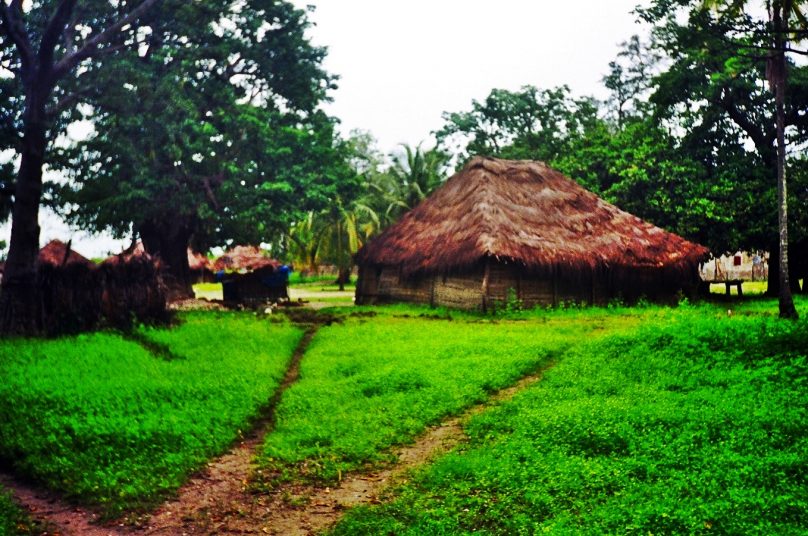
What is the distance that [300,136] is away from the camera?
23797 millimetres

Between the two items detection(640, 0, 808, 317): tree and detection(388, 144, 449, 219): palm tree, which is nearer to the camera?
detection(640, 0, 808, 317): tree

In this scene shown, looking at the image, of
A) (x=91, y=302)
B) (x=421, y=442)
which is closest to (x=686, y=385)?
(x=421, y=442)

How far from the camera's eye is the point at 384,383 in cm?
977

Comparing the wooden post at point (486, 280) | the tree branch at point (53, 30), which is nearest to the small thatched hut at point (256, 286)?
the wooden post at point (486, 280)

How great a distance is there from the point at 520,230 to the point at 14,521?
664 inches

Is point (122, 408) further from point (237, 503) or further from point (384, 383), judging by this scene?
point (384, 383)

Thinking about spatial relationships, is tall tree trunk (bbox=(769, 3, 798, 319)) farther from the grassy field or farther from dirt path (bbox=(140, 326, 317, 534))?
dirt path (bbox=(140, 326, 317, 534))

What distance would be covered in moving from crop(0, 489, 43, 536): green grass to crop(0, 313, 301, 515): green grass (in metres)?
0.52

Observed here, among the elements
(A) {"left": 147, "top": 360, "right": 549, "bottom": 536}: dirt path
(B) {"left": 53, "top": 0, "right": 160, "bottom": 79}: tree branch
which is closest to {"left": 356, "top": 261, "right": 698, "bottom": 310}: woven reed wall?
(B) {"left": 53, "top": 0, "right": 160, "bottom": 79}: tree branch

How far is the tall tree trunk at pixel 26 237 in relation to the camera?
1309 centimetres

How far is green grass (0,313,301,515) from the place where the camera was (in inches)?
266

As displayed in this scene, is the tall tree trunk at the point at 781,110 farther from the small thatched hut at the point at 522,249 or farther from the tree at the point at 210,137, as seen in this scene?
the tree at the point at 210,137

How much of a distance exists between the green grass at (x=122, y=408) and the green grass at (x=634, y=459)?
2.45 metres

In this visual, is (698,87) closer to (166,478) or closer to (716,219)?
(716,219)
